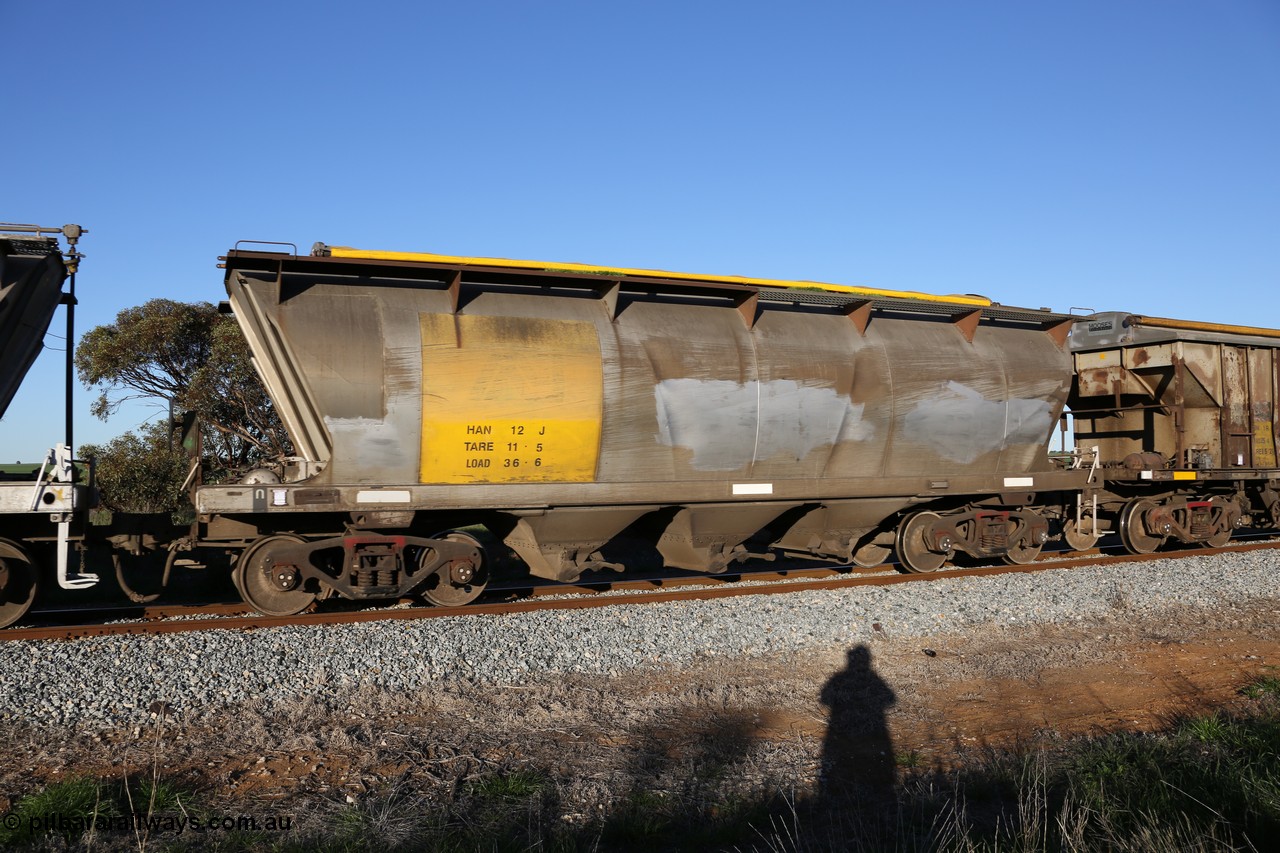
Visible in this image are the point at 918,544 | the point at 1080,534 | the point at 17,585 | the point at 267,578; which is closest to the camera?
the point at 17,585

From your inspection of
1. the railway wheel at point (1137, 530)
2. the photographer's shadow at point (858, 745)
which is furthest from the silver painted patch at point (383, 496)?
the railway wheel at point (1137, 530)

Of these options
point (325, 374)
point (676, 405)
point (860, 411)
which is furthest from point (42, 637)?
point (860, 411)

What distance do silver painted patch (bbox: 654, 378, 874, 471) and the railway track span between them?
1.70 meters

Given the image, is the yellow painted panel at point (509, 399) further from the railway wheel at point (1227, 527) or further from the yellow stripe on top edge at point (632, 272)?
the railway wheel at point (1227, 527)

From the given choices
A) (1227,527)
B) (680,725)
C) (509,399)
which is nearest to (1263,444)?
(1227,527)

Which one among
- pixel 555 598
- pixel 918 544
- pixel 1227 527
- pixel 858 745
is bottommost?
pixel 858 745

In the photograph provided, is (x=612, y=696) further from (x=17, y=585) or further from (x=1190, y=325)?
(x=1190, y=325)

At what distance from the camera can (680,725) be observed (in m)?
6.14

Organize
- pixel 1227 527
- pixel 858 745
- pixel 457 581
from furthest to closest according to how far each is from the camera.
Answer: pixel 1227 527 < pixel 457 581 < pixel 858 745

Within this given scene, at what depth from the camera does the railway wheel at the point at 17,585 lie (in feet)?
25.9

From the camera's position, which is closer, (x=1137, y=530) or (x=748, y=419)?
(x=748, y=419)

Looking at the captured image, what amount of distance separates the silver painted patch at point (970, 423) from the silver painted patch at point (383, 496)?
616cm

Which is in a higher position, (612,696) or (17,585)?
(17,585)

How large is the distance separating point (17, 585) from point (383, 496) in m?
3.48
